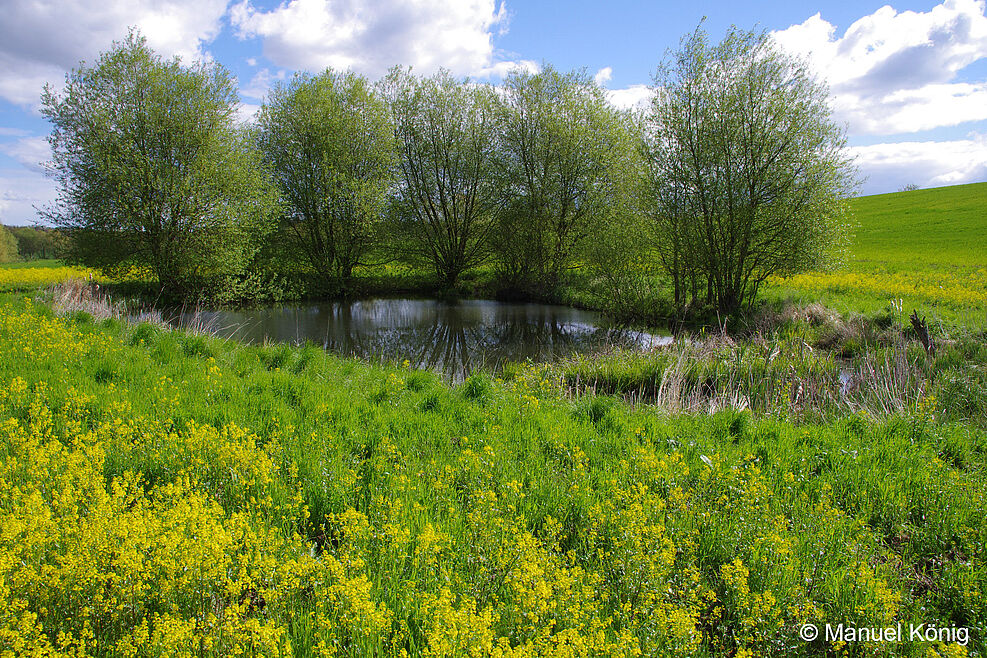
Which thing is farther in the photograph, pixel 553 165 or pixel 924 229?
pixel 924 229

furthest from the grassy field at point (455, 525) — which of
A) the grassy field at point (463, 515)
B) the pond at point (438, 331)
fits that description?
the pond at point (438, 331)

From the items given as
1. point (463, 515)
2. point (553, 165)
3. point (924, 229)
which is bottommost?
point (463, 515)

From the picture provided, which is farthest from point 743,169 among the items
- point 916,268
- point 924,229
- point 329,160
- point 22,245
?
point 22,245

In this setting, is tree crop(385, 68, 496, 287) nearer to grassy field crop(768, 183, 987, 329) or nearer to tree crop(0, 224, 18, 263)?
grassy field crop(768, 183, 987, 329)

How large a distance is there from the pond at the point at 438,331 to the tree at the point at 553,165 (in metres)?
3.88

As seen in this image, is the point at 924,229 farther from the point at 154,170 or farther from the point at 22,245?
the point at 22,245

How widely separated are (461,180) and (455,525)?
30.3m

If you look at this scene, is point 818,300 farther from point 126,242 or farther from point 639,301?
point 126,242

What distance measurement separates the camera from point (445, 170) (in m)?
31.8

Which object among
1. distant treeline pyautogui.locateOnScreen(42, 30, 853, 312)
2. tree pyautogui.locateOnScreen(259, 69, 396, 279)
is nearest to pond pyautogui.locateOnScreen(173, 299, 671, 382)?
distant treeline pyautogui.locateOnScreen(42, 30, 853, 312)

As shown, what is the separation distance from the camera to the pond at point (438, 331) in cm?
1628

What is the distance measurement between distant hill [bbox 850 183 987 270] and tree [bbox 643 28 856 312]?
12.4 m

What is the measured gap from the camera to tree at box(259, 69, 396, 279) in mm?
28000

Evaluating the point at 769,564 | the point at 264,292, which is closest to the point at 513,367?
the point at 769,564
